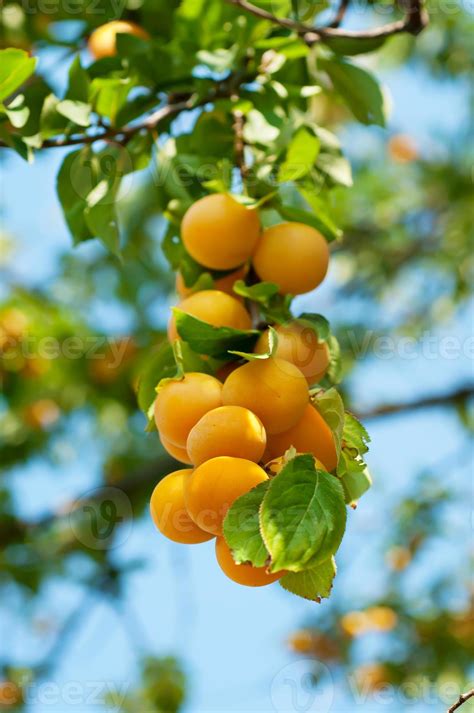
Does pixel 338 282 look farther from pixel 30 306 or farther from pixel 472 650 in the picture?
pixel 472 650

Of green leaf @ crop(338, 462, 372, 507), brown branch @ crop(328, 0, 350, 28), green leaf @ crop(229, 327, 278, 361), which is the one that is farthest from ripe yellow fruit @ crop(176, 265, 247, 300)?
brown branch @ crop(328, 0, 350, 28)

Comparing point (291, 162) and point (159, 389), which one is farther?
point (291, 162)

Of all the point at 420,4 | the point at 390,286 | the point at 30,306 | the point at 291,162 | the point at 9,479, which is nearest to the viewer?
the point at 291,162

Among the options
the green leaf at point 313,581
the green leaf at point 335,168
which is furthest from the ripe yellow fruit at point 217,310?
the green leaf at point 335,168

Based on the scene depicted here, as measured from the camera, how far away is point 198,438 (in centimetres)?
84

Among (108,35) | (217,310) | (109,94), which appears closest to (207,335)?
(217,310)

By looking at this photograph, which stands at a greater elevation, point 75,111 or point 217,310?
point 75,111

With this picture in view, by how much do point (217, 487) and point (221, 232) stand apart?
0.42m

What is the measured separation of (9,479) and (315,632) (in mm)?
1391

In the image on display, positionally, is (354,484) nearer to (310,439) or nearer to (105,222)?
(310,439)

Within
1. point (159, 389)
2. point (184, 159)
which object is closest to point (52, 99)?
point (184, 159)

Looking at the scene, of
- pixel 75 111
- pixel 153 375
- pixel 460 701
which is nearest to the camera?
pixel 460 701

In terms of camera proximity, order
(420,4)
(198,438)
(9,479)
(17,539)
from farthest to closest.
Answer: (9,479) < (17,539) < (420,4) < (198,438)

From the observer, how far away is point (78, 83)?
1210mm
